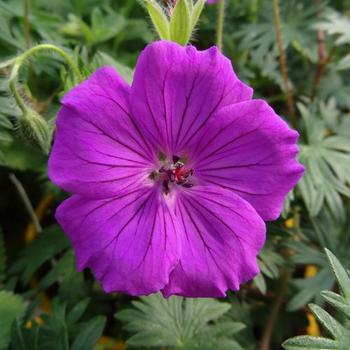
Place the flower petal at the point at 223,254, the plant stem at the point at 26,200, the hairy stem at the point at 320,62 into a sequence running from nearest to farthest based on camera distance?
the flower petal at the point at 223,254 < the plant stem at the point at 26,200 < the hairy stem at the point at 320,62

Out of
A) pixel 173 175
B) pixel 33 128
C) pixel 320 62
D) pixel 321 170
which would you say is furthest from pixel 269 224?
pixel 320 62

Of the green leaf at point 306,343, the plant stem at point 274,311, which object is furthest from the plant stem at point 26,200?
the green leaf at point 306,343

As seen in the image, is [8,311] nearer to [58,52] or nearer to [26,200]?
[26,200]

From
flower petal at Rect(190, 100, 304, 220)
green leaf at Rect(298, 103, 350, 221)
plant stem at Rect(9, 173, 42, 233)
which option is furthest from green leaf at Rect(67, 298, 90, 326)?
green leaf at Rect(298, 103, 350, 221)

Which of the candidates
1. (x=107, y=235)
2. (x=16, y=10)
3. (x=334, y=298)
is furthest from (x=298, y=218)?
(x=16, y=10)

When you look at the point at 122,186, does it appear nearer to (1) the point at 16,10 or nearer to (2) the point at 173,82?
(2) the point at 173,82

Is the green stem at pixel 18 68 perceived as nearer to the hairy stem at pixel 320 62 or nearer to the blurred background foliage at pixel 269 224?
the blurred background foliage at pixel 269 224
